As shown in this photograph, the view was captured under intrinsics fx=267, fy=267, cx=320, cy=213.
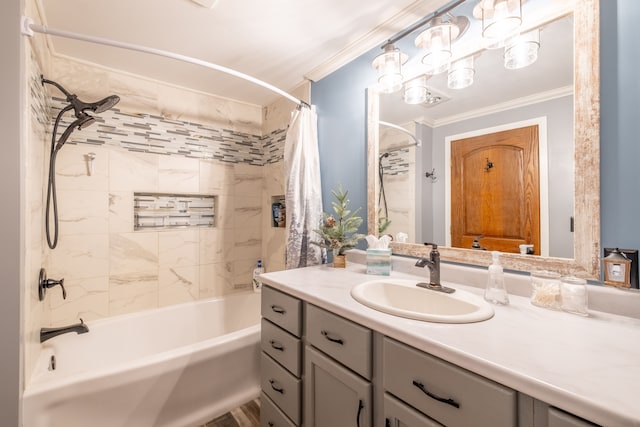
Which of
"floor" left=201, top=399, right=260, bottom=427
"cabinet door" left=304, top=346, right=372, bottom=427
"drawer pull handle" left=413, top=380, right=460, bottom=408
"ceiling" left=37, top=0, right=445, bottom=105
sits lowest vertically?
"floor" left=201, top=399, right=260, bottom=427

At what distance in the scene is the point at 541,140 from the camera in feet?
3.32

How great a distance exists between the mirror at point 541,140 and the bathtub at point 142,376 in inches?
49.4

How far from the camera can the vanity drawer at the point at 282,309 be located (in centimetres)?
112

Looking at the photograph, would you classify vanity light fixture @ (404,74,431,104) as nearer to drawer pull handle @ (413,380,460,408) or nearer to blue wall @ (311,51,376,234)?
blue wall @ (311,51,376,234)

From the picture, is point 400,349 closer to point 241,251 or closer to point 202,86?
point 241,251

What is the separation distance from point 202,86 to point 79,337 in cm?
202

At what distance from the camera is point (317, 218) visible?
73.9 inches

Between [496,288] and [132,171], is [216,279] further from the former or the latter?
[496,288]

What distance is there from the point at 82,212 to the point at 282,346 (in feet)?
5.66

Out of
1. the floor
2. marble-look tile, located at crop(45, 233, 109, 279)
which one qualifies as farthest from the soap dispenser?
marble-look tile, located at crop(45, 233, 109, 279)

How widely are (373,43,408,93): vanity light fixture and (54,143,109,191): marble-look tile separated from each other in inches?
77.6

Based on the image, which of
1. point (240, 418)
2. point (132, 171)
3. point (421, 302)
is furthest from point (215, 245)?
point (421, 302)

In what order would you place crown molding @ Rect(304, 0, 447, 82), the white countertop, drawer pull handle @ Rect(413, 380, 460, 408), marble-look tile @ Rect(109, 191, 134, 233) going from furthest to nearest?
marble-look tile @ Rect(109, 191, 134, 233)
crown molding @ Rect(304, 0, 447, 82)
drawer pull handle @ Rect(413, 380, 460, 408)
the white countertop

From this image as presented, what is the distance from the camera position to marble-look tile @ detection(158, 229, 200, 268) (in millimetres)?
2170
